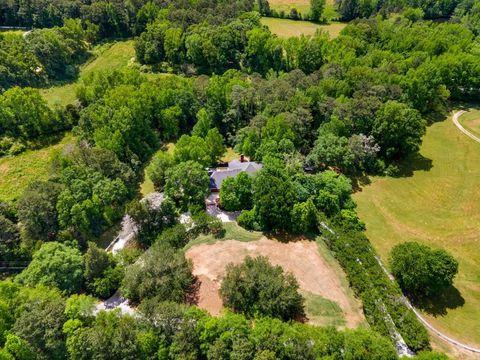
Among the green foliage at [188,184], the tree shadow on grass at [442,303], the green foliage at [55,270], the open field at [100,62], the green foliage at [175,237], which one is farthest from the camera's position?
the open field at [100,62]

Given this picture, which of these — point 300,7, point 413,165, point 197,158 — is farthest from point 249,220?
point 300,7

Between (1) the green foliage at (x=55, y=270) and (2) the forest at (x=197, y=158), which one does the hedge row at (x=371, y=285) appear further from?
(1) the green foliage at (x=55, y=270)

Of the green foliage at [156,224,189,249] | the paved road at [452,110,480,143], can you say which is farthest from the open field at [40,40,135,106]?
the paved road at [452,110,480,143]

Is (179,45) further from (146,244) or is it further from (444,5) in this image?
(444,5)

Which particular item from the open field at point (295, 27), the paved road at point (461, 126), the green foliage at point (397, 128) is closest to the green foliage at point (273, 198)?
the green foliage at point (397, 128)

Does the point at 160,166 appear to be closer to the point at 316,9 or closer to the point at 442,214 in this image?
the point at 442,214

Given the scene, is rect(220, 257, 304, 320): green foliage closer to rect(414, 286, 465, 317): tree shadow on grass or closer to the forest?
the forest

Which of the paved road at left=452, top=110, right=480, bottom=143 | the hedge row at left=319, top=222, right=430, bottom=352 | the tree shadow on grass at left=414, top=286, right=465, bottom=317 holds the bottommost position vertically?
the tree shadow on grass at left=414, top=286, right=465, bottom=317

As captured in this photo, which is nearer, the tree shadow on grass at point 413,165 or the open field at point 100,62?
the tree shadow on grass at point 413,165
